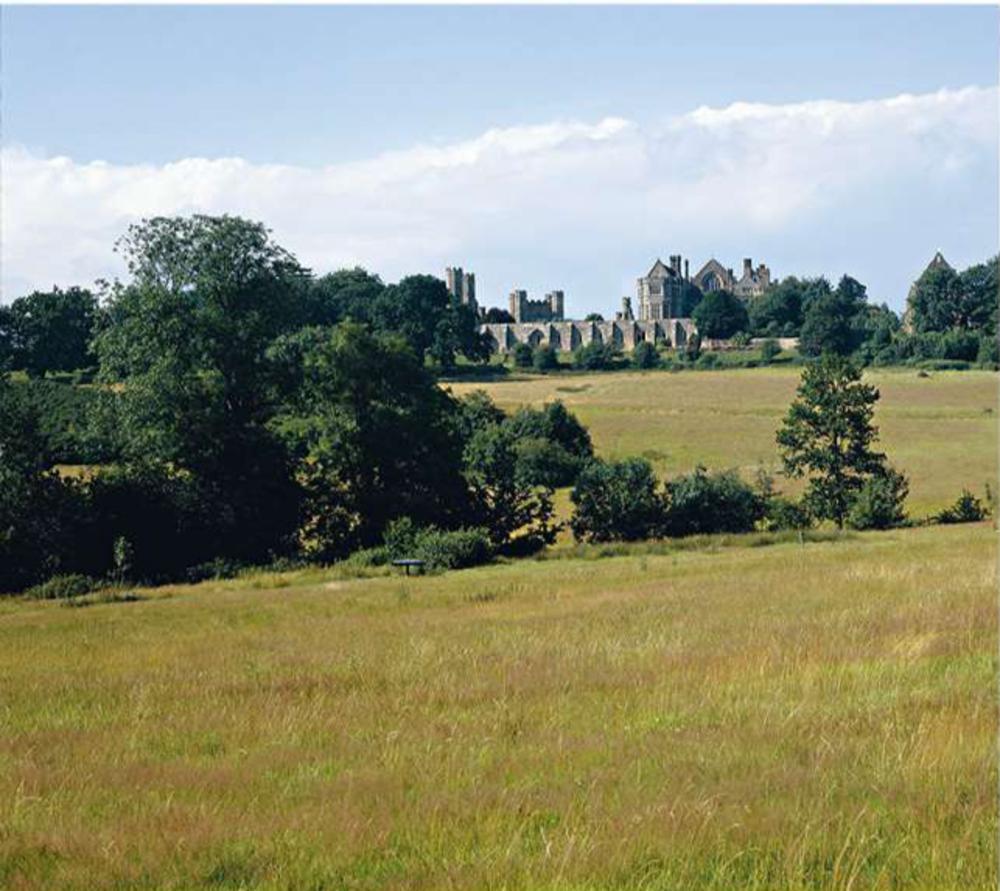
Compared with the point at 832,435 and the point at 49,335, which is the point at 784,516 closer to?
the point at 832,435

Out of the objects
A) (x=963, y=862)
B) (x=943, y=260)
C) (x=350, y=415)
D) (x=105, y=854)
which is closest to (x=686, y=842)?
(x=963, y=862)

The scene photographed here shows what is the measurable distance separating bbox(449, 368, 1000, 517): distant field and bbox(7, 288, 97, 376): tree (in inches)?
1241

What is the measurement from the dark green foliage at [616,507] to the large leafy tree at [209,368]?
10.6 metres

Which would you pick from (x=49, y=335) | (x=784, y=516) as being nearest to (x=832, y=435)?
(x=784, y=516)

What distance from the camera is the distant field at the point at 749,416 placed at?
66.4 metres

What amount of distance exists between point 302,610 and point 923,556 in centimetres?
1393

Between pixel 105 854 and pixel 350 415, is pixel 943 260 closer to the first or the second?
pixel 350 415

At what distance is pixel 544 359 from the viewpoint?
141 metres

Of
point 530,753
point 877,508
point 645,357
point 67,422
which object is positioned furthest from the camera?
point 645,357

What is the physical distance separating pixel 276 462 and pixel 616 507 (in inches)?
487

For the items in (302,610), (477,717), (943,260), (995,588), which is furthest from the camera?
(943,260)

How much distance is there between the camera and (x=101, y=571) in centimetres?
3994

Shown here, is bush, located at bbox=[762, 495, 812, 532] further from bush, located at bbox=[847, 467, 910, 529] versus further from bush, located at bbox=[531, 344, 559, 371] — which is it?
bush, located at bbox=[531, 344, 559, 371]

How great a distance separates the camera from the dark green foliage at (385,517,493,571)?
38875 millimetres
